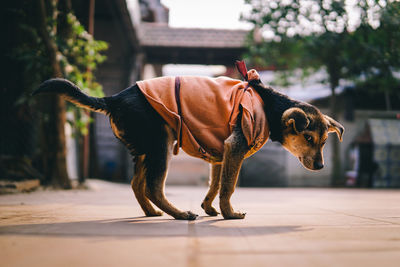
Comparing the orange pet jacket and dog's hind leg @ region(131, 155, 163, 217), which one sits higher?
the orange pet jacket

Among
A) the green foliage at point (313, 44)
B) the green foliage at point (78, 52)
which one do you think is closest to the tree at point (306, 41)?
the green foliage at point (313, 44)

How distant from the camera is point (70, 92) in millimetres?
1989

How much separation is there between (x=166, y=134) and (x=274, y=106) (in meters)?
0.79

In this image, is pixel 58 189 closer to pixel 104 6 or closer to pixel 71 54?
pixel 71 54

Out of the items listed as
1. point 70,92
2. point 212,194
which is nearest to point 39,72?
point 70,92

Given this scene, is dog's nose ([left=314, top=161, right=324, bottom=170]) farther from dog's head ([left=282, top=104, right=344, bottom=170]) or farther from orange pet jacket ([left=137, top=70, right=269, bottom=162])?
orange pet jacket ([left=137, top=70, right=269, bottom=162])

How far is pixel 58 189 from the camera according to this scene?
510 cm

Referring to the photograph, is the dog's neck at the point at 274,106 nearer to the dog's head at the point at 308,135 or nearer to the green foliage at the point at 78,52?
the dog's head at the point at 308,135

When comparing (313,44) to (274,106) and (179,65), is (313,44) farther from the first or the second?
(274,106)

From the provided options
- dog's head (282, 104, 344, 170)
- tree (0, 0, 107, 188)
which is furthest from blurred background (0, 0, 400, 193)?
dog's head (282, 104, 344, 170)

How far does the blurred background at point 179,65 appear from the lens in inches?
197

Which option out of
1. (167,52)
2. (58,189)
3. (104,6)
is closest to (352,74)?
(167,52)

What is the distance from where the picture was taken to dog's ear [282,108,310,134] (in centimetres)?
217

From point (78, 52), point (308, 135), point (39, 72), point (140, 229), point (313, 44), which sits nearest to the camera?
point (140, 229)
